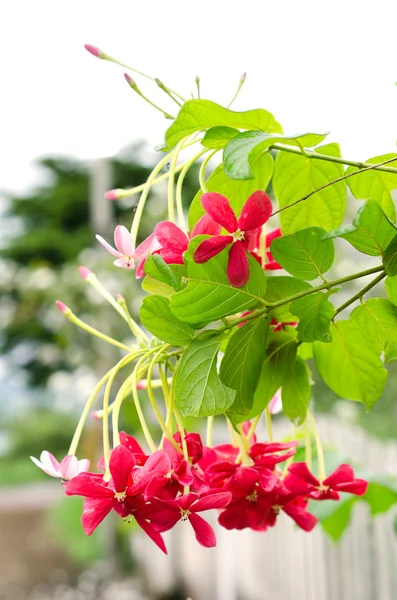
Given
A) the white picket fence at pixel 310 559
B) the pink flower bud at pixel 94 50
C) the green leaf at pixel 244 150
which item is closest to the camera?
the green leaf at pixel 244 150

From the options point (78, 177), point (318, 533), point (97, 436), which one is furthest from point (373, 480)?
point (78, 177)

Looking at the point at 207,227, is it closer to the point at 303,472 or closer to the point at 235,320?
the point at 235,320

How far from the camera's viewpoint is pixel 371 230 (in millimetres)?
316

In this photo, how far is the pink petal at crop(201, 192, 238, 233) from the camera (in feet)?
1.09

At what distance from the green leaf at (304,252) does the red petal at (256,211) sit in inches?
0.6

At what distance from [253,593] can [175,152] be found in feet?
8.85

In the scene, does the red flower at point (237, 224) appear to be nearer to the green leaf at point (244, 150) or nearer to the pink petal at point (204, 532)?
the green leaf at point (244, 150)

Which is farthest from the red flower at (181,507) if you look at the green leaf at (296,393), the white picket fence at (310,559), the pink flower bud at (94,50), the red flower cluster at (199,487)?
the white picket fence at (310,559)

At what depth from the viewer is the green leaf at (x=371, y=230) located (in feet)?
0.98

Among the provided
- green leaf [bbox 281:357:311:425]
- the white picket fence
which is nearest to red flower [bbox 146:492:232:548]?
green leaf [bbox 281:357:311:425]

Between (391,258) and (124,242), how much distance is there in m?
0.13

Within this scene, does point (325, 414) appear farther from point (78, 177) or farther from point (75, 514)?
point (78, 177)

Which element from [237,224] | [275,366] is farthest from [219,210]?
[275,366]

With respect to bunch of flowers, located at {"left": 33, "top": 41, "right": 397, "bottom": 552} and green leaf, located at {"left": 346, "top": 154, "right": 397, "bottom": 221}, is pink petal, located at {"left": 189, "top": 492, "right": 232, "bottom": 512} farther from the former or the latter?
green leaf, located at {"left": 346, "top": 154, "right": 397, "bottom": 221}
